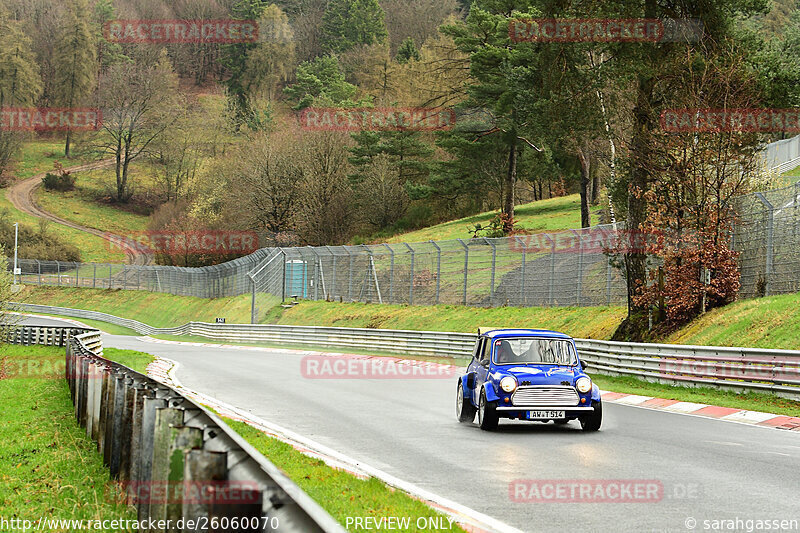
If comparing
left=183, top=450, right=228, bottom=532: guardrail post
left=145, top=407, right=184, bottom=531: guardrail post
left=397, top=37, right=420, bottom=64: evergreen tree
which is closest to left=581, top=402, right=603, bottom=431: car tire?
left=145, top=407, right=184, bottom=531: guardrail post

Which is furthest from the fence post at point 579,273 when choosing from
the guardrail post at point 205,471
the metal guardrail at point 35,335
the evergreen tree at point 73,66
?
the evergreen tree at point 73,66

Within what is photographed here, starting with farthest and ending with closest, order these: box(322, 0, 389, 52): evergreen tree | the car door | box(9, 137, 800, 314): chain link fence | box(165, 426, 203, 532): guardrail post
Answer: box(322, 0, 389, 52): evergreen tree
box(9, 137, 800, 314): chain link fence
the car door
box(165, 426, 203, 532): guardrail post

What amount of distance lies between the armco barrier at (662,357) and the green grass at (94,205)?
79.5m

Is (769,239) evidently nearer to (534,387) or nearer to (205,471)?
(534,387)

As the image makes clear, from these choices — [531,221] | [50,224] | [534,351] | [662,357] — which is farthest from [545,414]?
[50,224]

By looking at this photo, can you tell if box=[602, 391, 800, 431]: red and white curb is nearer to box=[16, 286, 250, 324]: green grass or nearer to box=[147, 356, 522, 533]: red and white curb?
box=[147, 356, 522, 533]: red and white curb

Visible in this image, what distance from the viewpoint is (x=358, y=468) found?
1016 centimetres

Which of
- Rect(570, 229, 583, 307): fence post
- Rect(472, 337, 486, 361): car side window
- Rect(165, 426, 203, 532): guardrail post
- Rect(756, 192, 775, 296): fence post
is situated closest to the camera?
Rect(165, 426, 203, 532): guardrail post

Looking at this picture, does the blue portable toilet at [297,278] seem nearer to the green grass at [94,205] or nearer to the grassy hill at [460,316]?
the grassy hill at [460,316]

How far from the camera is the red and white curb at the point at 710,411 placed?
1491cm

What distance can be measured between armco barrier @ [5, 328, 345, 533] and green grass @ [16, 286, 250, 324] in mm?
44935

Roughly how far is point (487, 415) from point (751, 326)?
10.5m

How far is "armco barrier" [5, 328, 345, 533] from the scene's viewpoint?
3.73 metres

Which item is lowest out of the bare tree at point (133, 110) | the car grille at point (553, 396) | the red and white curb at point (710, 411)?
the red and white curb at point (710, 411)
